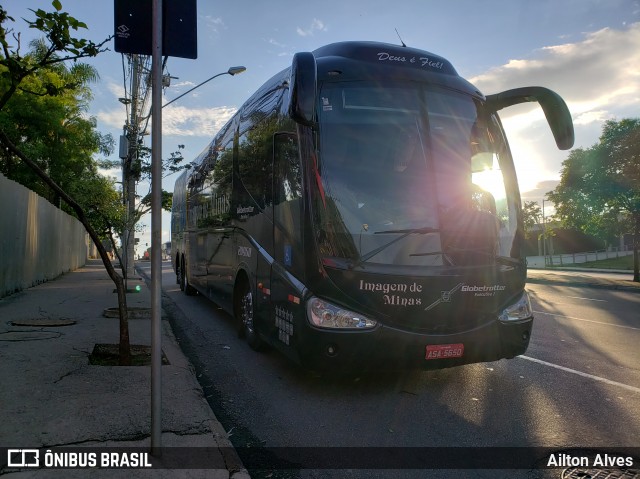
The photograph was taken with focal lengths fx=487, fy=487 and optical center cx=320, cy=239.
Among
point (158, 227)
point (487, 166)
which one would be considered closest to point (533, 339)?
point (487, 166)

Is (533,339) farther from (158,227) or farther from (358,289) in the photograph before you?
(158,227)

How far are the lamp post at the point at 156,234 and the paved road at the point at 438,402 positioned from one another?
0.87m

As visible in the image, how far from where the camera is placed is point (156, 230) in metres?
3.33

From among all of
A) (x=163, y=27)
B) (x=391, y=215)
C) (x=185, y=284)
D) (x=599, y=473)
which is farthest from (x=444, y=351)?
(x=185, y=284)

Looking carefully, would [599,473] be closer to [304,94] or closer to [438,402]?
[438,402]

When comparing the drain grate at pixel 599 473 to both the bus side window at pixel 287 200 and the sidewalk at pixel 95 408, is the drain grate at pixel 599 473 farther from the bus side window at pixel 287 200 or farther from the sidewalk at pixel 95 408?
the bus side window at pixel 287 200

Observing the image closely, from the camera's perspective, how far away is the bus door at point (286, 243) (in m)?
4.90

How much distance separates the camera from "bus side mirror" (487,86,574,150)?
5.21 metres

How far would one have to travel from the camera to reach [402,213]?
475 centimetres

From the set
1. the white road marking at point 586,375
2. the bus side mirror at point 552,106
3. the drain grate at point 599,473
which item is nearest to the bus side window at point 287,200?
the bus side mirror at point 552,106

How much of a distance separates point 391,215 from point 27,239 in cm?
1235

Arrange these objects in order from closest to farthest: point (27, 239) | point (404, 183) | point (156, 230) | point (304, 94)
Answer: point (156, 230) < point (304, 94) < point (404, 183) < point (27, 239)

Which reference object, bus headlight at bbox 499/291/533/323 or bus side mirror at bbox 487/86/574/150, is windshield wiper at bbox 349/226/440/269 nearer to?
bus headlight at bbox 499/291/533/323

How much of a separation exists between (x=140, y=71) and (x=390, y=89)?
46.5 feet
